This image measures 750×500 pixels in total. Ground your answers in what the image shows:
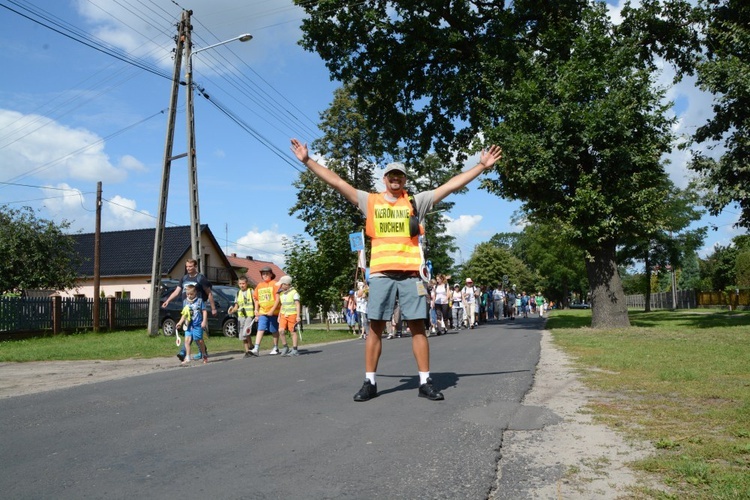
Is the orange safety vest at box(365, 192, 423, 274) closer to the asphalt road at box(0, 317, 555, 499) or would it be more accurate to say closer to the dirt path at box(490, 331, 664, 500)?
the asphalt road at box(0, 317, 555, 499)

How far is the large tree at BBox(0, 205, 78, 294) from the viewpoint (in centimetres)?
3381

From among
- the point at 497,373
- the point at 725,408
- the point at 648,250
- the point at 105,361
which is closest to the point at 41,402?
the point at 497,373

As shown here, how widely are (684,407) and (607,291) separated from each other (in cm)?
1393

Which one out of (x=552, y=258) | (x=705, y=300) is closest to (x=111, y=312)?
(x=552, y=258)

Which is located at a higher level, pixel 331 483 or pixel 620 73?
pixel 620 73

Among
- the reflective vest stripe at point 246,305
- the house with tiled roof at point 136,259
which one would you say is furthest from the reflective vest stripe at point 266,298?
the house with tiled roof at point 136,259

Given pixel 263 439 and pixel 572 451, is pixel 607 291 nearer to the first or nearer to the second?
pixel 572 451

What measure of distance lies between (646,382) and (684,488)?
3.97 metres

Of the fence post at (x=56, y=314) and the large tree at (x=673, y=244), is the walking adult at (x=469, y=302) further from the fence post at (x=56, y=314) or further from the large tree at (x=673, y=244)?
the large tree at (x=673, y=244)

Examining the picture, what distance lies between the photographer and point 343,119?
41219 mm

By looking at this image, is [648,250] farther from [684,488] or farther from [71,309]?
[684,488]

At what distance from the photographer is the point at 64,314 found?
24375 mm

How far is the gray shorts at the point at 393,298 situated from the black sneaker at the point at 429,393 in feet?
2.02

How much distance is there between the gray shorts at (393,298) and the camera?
579 centimetres
